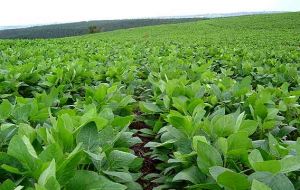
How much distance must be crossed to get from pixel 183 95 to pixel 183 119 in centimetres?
89

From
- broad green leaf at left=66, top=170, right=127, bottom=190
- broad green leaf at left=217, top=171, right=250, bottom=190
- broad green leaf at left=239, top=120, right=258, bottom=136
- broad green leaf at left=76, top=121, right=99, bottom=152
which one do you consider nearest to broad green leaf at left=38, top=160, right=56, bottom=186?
broad green leaf at left=66, top=170, right=127, bottom=190

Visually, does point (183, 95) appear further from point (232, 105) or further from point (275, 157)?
point (275, 157)

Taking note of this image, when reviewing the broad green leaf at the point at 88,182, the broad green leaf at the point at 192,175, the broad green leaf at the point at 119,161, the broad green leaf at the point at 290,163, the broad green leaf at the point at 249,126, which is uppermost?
the broad green leaf at the point at 290,163

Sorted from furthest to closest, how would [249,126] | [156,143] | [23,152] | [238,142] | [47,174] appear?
1. [156,143]
2. [249,126]
3. [238,142]
4. [23,152]
5. [47,174]

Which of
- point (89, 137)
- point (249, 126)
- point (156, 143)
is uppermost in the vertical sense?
point (89, 137)

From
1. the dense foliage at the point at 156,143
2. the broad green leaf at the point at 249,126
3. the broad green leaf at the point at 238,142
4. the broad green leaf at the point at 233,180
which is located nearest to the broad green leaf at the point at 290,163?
the dense foliage at the point at 156,143

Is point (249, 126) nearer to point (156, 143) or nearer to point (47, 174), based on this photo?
point (156, 143)

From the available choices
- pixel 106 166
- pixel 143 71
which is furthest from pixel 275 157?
pixel 143 71

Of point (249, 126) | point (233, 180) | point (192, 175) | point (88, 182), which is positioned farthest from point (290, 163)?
point (88, 182)

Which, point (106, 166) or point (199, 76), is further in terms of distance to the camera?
point (199, 76)

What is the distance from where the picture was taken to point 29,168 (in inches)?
53.2

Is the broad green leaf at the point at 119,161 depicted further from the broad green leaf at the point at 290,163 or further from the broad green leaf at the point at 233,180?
the broad green leaf at the point at 290,163

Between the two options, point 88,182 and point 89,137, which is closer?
point 88,182

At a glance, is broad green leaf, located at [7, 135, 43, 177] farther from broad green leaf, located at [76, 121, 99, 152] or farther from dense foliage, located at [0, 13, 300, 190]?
broad green leaf, located at [76, 121, 99, 152]
